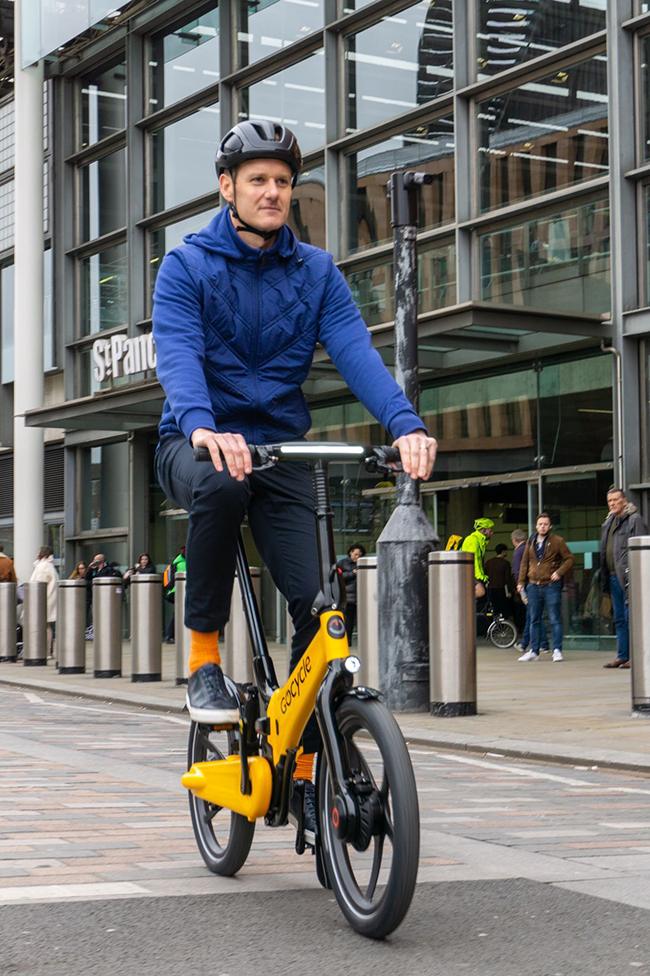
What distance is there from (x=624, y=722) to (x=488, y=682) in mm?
4568

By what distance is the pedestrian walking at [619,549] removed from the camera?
15.2 m

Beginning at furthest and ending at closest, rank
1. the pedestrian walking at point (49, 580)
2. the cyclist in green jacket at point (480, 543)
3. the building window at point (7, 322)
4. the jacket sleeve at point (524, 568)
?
the building window at point (7, 322) < the cyclist in green jacket at point (480, 543) < the pedestrian walking at point (49, 580) < the jacket sleeve at point (524, 568)

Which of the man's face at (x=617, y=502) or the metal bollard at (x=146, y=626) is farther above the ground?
the man's face at (x=617, y=502)

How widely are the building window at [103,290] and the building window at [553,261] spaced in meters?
10.9

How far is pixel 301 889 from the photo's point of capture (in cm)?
438

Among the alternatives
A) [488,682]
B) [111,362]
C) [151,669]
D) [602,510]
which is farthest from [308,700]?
[111,362]

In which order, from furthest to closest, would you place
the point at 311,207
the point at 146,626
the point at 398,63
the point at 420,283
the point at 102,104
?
1. the point at 102,104
2. the point at 311,207
3. the point at 398,63
4. the point at 420,283
5. the point at 146,626

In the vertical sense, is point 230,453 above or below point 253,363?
below

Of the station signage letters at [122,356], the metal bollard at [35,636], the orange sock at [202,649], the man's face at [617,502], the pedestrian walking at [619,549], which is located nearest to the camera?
the orange sock at [202,649]

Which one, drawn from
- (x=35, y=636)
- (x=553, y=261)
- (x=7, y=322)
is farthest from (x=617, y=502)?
(x=7, y=322)

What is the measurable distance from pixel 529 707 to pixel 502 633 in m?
10.1

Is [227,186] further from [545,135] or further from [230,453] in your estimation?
[545,135]

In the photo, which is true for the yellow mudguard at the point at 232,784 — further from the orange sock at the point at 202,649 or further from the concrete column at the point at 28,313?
the concrete column at the point at 28,313

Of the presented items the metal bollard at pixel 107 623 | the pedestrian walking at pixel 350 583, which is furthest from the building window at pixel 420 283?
the metal bollard at pixel 107 623
